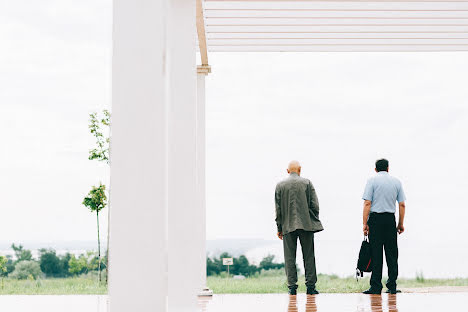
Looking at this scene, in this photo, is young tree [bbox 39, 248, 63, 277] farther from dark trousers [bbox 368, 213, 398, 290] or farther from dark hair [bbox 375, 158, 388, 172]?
dark hair [bbox 375, 158, 388, 172]

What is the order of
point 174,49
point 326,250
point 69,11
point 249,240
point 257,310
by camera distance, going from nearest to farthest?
point 174,49, point 257,310, point 326,250, point 249,240, point 69,11

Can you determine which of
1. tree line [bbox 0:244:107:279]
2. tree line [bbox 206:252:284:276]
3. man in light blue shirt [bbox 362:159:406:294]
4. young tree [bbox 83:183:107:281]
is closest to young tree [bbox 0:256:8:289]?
tree line [bbox 0:244:107:279]

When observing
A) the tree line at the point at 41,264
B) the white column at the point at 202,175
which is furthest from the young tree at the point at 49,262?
the white column at the point at 202,175

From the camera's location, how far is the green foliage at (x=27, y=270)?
11945mm

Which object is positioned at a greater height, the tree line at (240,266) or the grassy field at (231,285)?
the tree line at (240,266)

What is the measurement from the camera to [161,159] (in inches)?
113

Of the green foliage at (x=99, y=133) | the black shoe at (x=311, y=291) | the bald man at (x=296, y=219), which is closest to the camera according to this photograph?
the bald man at (x=296, y=219)

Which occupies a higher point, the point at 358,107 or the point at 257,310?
the point at 358,107

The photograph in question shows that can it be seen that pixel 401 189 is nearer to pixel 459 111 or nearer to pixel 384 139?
pixel 384 139

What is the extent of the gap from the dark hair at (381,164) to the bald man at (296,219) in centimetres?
77

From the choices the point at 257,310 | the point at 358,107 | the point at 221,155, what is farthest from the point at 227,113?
the point at 257,310

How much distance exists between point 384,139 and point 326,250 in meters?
5.79

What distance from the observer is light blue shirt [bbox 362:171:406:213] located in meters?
6.96

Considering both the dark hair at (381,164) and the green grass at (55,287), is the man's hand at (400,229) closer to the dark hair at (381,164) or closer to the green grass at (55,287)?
the dark hair at (381,164)
